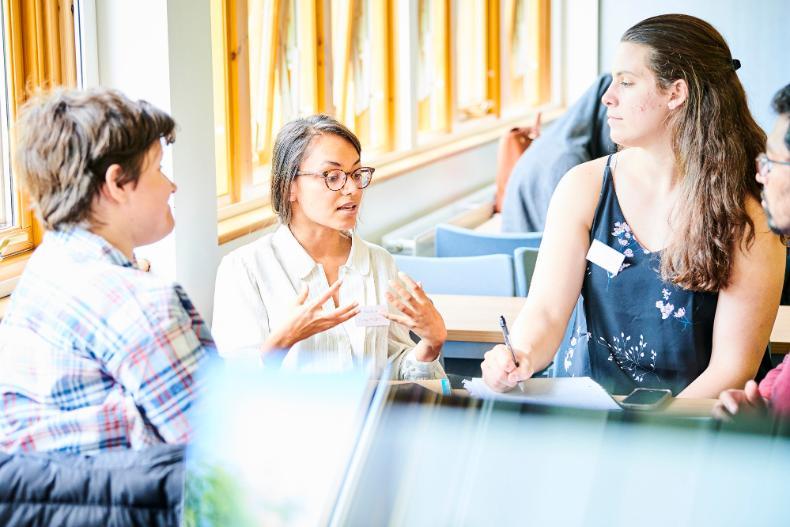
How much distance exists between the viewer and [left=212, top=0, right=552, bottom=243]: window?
4.24 m

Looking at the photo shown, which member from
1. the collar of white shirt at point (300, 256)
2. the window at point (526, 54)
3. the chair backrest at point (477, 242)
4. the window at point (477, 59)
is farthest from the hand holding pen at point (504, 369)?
the window at point (526, 54)

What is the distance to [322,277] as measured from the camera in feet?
8.41

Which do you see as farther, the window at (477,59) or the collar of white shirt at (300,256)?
the window at (477,59)

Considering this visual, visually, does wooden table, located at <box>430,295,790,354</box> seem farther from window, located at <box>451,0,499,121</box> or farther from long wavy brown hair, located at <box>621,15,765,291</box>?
window, located at <box>451,0,499,121</box>

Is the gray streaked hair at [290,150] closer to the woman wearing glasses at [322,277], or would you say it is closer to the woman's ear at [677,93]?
the woman wearing glasses at [322,277]

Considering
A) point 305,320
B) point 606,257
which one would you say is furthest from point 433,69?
point 305,320

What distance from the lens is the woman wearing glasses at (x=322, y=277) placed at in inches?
94.9

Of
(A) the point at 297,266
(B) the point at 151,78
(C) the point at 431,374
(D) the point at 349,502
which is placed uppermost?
(B) the point at 151,78

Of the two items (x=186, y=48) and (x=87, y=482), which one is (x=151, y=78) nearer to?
(x=186, y=48)

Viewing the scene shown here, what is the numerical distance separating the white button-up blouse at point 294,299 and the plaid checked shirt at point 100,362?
1.10 meters

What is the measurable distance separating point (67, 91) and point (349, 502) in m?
0.81

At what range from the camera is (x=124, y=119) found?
53.4 inches

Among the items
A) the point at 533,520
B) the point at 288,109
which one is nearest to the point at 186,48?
the point at 288,109

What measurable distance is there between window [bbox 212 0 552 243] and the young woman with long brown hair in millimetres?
1706
